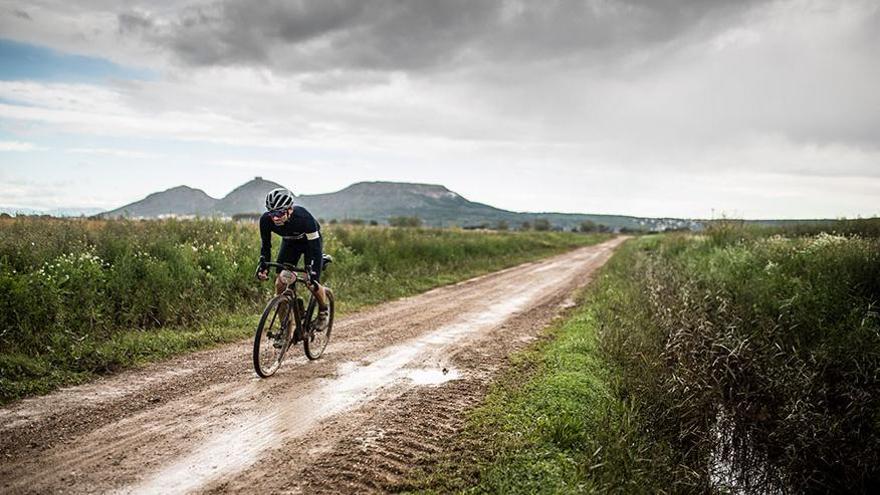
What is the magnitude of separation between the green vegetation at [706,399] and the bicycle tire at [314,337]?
298cm

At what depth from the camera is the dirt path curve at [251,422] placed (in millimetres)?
4504

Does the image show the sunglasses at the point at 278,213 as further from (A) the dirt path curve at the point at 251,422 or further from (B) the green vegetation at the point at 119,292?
(B) the green vegetation at the point at 119,292

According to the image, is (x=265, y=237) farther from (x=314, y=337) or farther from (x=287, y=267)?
(x=314, y=337)

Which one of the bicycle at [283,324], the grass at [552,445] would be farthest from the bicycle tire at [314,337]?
the grass at [552,445]

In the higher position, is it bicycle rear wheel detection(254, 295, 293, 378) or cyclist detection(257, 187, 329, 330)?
cyclist detection(257, 187, 329, 330)

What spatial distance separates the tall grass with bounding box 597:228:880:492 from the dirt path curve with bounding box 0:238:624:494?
7.96 feet

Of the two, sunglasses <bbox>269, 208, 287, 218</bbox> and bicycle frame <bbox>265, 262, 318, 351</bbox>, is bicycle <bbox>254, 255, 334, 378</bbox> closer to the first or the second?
bicycle frame <bbox>265, 262, 318, 351</bbox>

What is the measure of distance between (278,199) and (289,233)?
2.07 ft

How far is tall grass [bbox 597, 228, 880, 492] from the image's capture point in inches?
255

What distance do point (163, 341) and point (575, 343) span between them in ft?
23.0


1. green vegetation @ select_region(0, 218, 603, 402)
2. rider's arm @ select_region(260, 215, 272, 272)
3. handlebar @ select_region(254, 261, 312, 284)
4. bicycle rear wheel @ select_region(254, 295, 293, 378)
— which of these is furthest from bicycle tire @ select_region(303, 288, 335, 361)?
green vegetation @ select_region(0, 218, 603, 402)

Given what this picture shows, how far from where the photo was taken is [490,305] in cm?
1420

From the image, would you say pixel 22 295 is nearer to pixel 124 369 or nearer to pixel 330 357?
pixel 124 369

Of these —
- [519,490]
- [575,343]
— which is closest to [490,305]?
[575,343]
